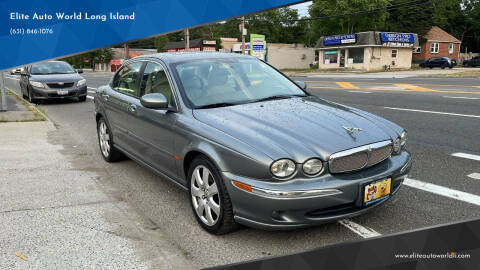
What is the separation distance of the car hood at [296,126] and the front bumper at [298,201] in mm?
207

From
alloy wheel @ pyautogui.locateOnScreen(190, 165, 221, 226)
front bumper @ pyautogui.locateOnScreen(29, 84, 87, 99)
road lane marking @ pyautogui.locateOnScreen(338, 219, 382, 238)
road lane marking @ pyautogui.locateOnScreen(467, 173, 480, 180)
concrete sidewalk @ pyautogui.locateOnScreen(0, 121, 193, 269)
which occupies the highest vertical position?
front bumper @ pyautogui.locateOnScreen(29, 84, 87, 99)

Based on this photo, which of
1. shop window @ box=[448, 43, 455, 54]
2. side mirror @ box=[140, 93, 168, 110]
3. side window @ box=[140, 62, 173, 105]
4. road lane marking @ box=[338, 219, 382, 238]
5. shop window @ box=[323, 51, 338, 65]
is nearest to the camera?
road lane marking @ box=[338, 219, 382, 238]

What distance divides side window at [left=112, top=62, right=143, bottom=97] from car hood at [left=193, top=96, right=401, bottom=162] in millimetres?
1565

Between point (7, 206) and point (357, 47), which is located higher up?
point (357, 47)

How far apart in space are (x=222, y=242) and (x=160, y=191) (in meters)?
1.55

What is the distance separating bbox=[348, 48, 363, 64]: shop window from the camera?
51094mm

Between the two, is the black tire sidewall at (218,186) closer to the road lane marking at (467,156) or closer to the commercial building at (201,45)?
the road lane marking at (467,156)

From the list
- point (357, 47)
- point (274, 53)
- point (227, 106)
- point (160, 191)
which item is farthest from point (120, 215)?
point (274, 53)

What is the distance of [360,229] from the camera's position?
11.5 feet

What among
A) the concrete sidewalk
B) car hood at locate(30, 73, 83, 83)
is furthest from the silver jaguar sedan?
car hood at locate(30, 73, 83, 83)

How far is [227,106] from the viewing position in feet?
13.2

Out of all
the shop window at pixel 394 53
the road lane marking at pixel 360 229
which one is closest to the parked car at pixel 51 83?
the road lane marking at pixel 360 229

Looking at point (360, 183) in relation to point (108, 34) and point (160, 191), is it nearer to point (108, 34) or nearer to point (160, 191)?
point (160, 191)

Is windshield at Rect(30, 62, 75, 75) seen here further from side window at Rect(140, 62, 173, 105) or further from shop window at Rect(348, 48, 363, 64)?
shop window at Rect(348, 48, 363, 64)
